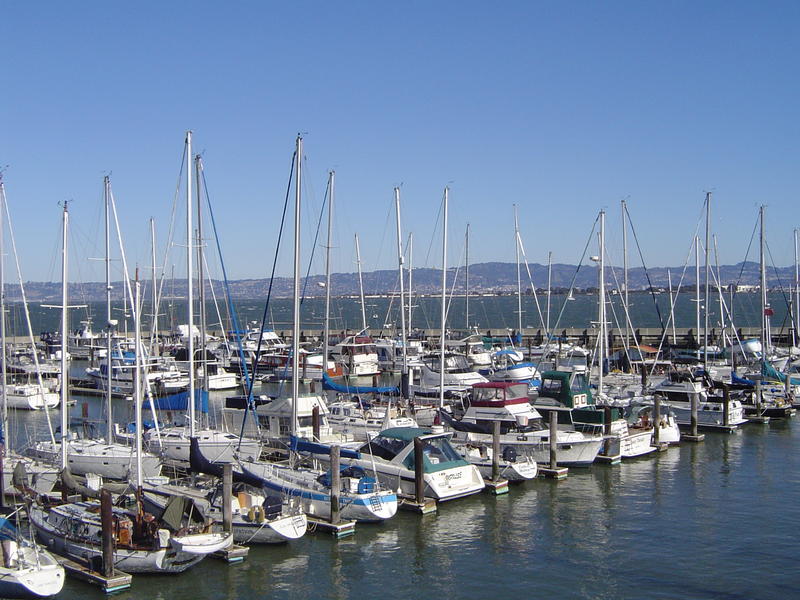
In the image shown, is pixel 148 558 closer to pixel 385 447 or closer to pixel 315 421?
pixel 385 447

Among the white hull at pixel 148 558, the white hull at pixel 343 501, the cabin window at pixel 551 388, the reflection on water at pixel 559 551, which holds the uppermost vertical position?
the cabin window at pixel 551 388

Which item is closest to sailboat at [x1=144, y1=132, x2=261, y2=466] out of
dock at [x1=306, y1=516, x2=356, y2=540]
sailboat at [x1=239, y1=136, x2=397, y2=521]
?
sailboat at [x1=239, y1=136, x2=397, y2=521]

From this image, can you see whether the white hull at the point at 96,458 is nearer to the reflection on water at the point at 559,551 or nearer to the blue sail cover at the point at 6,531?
the blue sail cover at the point at 6,531

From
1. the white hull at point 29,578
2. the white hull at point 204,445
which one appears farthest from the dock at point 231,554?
the white hull at point 204,445

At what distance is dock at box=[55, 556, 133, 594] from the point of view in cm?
1855

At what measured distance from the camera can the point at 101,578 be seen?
1866 centimetres

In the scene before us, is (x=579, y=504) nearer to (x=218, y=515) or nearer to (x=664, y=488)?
(x=664, y=488)

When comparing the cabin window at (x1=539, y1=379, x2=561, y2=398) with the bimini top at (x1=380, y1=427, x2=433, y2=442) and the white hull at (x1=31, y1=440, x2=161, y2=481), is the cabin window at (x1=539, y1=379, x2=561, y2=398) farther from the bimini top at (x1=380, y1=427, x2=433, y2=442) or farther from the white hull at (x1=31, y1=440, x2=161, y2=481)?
the white hull at (x1=31, y1=440, x2=161, y2=481)

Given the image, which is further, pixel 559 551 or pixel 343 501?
pixel 343 501

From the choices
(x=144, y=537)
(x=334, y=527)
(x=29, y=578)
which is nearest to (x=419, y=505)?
(x=334, y=527)

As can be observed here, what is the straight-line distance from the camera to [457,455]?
1040 inches

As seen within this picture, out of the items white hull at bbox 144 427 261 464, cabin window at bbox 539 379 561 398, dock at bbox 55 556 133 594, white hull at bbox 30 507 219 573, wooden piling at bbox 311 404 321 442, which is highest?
cabin window at bbox 539 379 561 398

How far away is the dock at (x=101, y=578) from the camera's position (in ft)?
60.8

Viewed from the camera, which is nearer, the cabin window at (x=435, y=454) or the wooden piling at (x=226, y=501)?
the wooden piling at (x=226, y=501)
